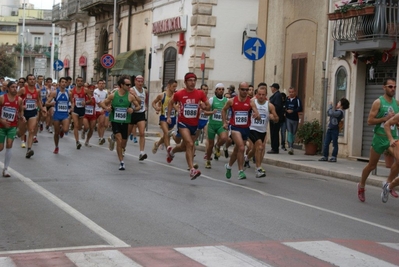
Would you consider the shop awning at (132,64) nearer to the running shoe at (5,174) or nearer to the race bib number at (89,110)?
the race bib number at (89,110)

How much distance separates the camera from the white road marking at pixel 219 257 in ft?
26.7

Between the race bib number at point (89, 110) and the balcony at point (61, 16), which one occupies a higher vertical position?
the balcony at point (61, 16)

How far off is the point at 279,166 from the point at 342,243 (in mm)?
12381

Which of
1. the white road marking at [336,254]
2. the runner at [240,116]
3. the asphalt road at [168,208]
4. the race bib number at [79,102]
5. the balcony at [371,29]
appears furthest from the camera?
the race bib number at [79,102]

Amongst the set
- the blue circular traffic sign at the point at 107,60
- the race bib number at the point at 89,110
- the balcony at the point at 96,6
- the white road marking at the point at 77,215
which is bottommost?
the white road marking at the point at 77,215

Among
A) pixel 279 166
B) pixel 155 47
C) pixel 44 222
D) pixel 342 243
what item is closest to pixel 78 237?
pixel 44 222

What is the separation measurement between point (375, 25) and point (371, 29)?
0.31 metres

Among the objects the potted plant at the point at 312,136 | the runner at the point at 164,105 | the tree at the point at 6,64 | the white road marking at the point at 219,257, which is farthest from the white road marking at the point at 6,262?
the tree at the point at 6,64

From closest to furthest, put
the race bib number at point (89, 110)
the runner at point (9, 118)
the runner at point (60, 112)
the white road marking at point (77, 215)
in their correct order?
the white road marking at point (77, 215) < the runner at point (9, 118) < the runner at point (60, 112) < the race bib number at point (89, 110)

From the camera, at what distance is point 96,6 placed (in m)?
50.8

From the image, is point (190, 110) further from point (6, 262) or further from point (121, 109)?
point (6, 262)

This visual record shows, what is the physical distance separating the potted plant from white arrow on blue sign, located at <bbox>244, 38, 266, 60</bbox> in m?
2.71

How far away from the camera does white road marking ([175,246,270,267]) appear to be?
8133 mm

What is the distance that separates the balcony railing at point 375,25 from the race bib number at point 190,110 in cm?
759
